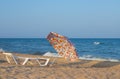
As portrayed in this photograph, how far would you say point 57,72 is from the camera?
43.0 feet

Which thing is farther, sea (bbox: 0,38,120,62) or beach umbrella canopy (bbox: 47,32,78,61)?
sea (bbox: 0,38,120,62)

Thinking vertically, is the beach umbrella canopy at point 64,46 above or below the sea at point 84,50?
above

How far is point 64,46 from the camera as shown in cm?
1539

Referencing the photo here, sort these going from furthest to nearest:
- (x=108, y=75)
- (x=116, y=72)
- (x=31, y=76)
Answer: (x=116, y=72), (x=108, y=75), (x=31, y=76)

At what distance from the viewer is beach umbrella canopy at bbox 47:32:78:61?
50.1ft

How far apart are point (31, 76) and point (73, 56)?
3.78 m

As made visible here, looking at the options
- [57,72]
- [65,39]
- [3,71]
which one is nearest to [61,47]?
[65,39]

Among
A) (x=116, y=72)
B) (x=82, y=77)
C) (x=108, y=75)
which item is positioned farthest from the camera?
(x=116, y=72)

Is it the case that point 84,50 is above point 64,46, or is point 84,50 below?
below

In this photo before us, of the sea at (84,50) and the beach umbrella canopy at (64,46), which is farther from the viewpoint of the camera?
the sea at (84,50)

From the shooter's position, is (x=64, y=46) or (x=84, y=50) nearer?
(x=64, y=46)

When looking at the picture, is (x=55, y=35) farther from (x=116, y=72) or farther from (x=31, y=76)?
(x=31, y=76)

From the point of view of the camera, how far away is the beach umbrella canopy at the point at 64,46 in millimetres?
15280

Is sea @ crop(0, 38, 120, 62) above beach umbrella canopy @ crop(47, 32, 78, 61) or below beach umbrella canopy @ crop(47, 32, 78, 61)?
below
